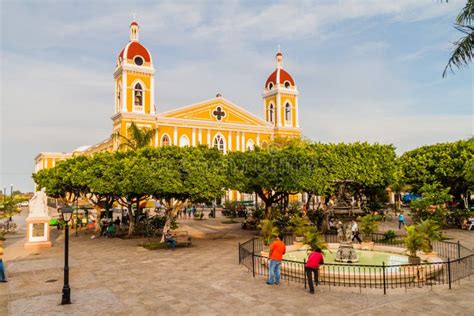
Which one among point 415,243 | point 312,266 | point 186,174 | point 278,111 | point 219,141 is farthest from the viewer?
point 278,111

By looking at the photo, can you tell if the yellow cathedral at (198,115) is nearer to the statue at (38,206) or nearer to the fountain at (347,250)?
the statue at (38,206)

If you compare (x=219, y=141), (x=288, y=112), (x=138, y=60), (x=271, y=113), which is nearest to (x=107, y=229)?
(x=138, y=60)

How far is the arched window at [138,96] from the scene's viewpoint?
4816 centimetres

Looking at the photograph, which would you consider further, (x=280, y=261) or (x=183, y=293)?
(x=280, y=261)

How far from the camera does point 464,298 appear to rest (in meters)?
9.89

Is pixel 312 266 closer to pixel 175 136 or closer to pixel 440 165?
pixel 440 165

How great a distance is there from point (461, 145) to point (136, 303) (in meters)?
27.3

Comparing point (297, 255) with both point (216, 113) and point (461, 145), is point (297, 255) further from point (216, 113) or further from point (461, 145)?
point (216, 113)

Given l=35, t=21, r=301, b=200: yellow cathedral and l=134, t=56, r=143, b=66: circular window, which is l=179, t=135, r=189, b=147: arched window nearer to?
l=35, t=21, r=301, b=200: yellow cathedral

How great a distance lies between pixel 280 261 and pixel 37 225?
14.8 metres

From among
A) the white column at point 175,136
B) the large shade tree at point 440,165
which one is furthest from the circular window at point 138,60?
the large shade tree at point 440,165

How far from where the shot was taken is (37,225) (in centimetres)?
2050

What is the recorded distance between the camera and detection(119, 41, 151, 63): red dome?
48156 mm

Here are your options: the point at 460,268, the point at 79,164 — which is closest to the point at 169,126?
the point at 79,164
